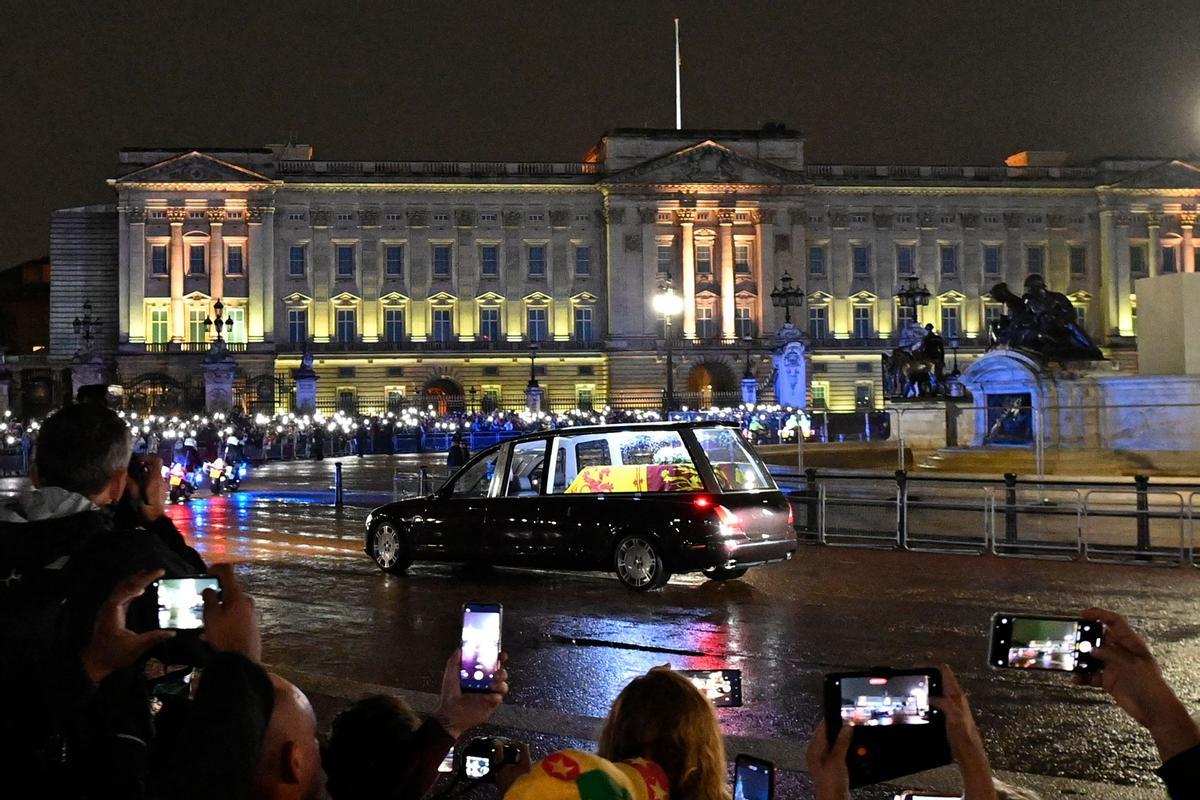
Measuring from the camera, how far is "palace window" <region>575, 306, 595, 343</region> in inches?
2997

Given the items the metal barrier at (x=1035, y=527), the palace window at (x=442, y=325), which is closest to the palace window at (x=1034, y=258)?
the palace window at (x=442, y=325)

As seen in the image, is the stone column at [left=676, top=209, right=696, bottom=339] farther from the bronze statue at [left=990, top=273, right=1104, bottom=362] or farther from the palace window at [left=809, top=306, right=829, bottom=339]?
the bronze statue at [left=990, top=273, right=1104, bottom=362]

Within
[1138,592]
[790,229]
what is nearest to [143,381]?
[790,229]

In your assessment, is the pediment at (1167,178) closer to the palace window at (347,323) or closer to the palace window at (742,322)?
the palace window at (742,322)

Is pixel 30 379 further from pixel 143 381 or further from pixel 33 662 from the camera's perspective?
pixel 33 662

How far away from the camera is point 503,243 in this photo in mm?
75812

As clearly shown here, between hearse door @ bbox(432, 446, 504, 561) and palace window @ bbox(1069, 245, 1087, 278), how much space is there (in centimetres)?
7235

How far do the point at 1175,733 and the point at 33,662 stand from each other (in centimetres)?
268

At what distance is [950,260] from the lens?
78625mm

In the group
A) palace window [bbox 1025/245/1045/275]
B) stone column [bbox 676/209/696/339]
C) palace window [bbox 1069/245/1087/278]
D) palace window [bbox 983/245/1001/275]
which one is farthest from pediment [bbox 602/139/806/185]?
palace window [bbox 1069/245/1087/278]

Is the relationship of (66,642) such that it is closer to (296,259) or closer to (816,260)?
(296,259)

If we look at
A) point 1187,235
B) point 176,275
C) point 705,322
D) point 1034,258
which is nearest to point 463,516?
point 705,322

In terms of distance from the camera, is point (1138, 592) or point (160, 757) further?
point (1138, 592)

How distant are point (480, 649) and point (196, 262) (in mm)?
73825
